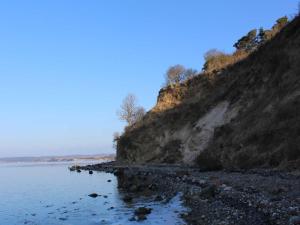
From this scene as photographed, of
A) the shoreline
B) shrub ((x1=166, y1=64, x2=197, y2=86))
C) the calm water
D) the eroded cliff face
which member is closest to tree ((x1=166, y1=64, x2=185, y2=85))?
shrub ((x1=166, y1=64, x2=197, y2=86))

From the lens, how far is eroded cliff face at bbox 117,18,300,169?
32.8 meters

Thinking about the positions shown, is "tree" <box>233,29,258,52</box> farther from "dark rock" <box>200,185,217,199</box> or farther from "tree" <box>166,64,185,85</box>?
"dark rock" <box>200,185,217,199</box>

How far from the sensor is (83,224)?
23.0m

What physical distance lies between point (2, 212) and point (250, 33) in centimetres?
7002

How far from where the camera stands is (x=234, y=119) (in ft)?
152

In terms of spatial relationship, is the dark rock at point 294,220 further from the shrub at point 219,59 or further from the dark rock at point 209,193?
the shrub at point 219,59

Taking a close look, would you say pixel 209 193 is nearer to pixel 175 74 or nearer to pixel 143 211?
pixel 143 211

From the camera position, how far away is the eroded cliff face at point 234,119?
32.8 m

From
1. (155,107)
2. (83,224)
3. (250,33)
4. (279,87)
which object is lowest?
(83,224)

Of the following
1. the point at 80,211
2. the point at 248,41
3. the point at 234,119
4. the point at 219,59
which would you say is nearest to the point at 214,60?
the point at 219,59

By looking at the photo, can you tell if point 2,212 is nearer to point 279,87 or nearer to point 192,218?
point 192,218

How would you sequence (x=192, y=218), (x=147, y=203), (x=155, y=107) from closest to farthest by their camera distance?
(x=192, y=218)
(x=147, y=203)
(x=155, y=107)

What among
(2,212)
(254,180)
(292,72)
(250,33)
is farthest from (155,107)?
(254,180)

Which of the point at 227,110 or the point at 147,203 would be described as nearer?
the point at 147,203
